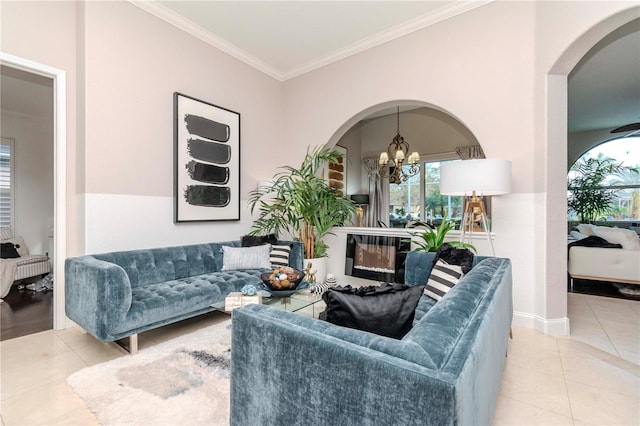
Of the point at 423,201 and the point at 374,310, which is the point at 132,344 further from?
the point at 423,201

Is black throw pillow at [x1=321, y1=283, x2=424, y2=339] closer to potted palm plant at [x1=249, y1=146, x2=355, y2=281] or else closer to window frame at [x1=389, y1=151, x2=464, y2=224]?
potted palm plant at [x1=249, y1=146, x2=355, y2=281]

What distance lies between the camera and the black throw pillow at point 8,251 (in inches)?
163

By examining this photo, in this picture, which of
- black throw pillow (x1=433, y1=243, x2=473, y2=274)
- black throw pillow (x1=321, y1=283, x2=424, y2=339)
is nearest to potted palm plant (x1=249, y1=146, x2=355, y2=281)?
black throw pillow (x1=433, y1=243, x2=473, y2=274)

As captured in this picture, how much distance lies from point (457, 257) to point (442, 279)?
0.78 ft

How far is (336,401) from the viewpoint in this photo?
34.6 inches

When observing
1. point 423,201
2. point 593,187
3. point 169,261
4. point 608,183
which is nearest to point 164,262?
point 169,261

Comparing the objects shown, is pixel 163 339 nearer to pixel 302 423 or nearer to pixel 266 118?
pixel 302 423

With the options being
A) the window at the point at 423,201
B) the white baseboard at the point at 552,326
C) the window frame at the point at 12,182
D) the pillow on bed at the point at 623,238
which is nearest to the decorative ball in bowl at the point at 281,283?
the white baseboard at the point at 552,326

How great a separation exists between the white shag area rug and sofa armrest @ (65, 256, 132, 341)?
281 mm

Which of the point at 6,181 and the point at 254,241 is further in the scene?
the point at 6,181

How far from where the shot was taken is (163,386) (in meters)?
1.87

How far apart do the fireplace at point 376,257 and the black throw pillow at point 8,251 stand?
456 centimetres

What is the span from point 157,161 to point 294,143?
2050 millimetres

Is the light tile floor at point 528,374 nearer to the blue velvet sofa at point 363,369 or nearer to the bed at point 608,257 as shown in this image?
the blue velvet sofa at point 363,369
